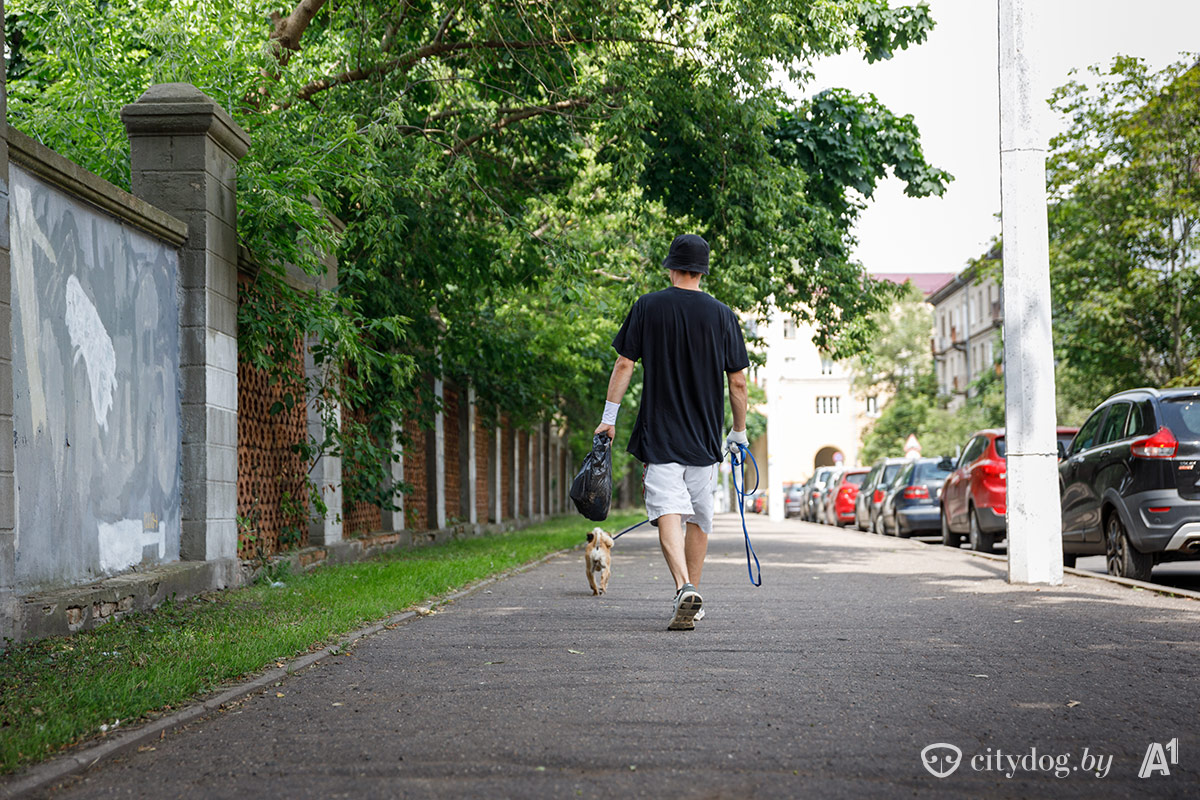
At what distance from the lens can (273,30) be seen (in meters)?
13.5

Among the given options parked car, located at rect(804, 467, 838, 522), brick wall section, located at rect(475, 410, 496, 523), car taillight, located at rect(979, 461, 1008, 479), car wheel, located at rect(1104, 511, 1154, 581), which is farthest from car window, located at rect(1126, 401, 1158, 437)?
parked car, located at rect(804, 467, 838, 522)

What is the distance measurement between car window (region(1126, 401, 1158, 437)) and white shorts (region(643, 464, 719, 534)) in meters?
4.86

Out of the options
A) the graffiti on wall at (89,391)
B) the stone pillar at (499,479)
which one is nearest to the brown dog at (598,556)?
the graffiti on wall at (89,391)

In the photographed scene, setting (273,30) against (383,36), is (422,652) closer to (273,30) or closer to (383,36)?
(273,30)

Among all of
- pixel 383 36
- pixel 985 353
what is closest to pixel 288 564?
pixel 383 36

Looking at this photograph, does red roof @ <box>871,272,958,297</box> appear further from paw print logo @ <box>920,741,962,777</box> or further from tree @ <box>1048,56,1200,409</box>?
paw print logo @ <box>920,741,962,777</box>

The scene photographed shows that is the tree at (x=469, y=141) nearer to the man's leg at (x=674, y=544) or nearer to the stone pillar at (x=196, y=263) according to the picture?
the stone pillar at (x=196, y=263)

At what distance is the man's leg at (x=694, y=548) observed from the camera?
7.61 m

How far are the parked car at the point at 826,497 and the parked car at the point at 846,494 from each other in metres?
0.47

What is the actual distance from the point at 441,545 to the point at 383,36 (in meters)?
7.36

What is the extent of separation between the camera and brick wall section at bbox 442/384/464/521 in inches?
842

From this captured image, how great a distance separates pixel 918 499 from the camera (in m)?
22.8

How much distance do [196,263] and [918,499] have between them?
53.6ft

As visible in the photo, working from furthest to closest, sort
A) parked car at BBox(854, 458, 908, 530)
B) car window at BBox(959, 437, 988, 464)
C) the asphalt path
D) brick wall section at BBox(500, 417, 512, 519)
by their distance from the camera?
brick wall section at BBox(500, 417, 512, 519) → parked car at BBox(854, 458, 908, 530) → car window at BBox(959, 437, 988, 464) → the asphalt path
